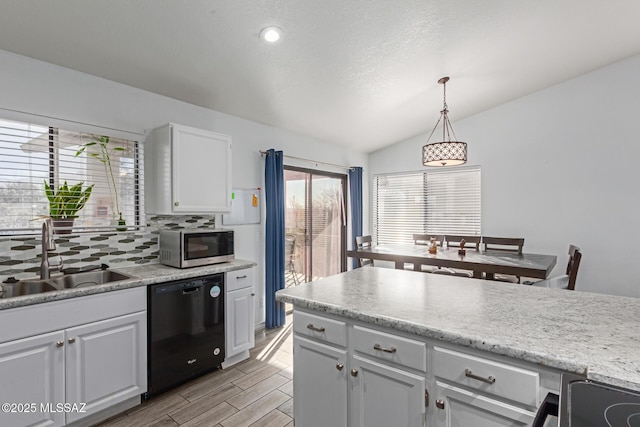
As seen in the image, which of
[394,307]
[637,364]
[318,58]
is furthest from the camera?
[318,58]

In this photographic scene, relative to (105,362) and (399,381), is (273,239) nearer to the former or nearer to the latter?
(105,362)

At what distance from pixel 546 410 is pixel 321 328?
93cm

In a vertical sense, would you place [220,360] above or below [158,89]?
below

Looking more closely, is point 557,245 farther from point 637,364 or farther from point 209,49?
point 209,49

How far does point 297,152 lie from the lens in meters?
4.30

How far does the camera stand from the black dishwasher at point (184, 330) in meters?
2.27

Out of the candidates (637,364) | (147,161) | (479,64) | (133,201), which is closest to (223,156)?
(147,161)

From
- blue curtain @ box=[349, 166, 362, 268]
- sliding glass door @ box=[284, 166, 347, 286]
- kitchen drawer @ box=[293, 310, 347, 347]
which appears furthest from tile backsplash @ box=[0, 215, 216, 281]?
blue curtain @ box=[349, 166, 362, 268]

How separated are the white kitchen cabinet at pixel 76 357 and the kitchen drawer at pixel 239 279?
72 centimetres

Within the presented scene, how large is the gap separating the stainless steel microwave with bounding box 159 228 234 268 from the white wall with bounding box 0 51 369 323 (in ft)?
1.60

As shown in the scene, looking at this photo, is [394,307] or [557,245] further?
[557,245]

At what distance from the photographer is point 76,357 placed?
1925 mm

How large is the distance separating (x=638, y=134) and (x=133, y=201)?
536cm

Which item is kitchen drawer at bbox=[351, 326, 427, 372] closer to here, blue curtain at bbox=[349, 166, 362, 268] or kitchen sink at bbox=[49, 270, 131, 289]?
kitchen sink at bbox=[49, 270, 131, 289]
